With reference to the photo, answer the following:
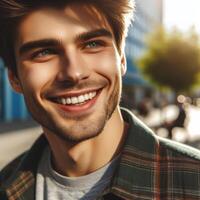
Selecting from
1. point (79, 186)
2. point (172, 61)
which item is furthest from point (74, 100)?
point (172, 61)

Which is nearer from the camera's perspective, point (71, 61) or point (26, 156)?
point (71, 61)

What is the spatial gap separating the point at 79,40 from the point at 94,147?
508 mm

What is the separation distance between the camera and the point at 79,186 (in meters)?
2.28

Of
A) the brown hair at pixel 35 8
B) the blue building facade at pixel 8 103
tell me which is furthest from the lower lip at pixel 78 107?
the blue building facade at pixel 8 103

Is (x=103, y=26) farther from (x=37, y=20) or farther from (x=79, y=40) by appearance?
(x=37, y=20)

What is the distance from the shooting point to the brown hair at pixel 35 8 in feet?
7.27

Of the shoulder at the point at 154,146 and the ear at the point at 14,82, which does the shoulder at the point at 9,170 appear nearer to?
the ear at the point at 14,82

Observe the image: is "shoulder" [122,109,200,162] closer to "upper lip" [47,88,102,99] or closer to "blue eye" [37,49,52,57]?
"upper lip" [47,88,102,99]

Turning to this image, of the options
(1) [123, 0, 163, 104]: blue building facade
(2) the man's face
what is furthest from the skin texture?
(1) [123, 0, 163, 104]: blue building facade

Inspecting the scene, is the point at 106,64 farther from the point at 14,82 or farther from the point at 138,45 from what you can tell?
the point at 138,45

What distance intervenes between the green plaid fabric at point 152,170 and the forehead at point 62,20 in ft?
1.69

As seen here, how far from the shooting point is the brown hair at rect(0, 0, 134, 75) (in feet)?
7.27

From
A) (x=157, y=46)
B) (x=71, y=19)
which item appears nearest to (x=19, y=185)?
(x=71, y=19)

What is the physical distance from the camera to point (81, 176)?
2324 millimetres
